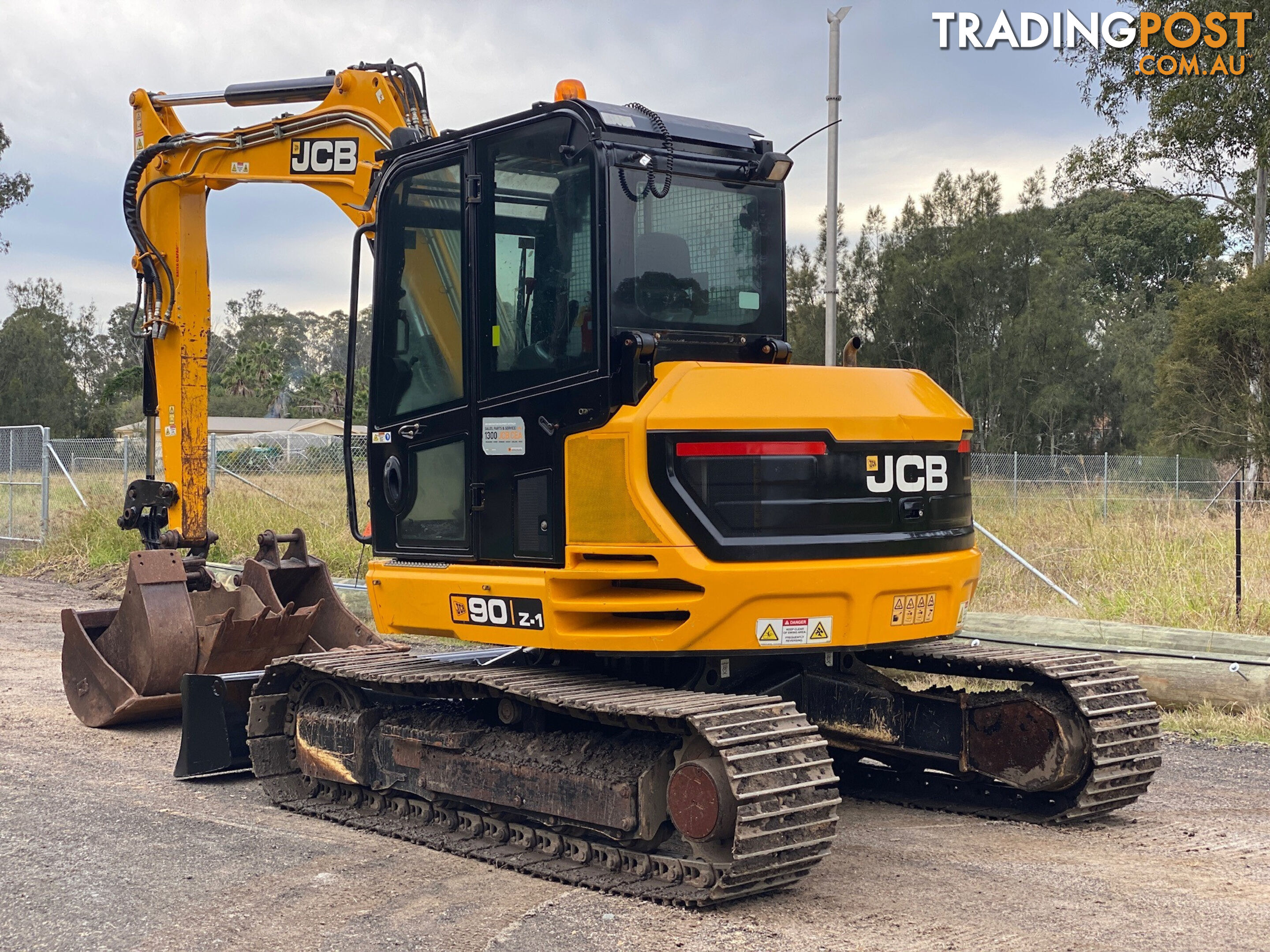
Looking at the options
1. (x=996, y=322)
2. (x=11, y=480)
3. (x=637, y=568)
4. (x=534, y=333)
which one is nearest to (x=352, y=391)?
(x=534, y=333)

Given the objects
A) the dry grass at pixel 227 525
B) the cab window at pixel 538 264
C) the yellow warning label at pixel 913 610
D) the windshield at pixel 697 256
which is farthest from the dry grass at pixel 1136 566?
the dry grass at pixel 227 525

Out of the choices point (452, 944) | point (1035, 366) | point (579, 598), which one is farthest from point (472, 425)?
point (1035, 366)

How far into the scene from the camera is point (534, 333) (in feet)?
18.6

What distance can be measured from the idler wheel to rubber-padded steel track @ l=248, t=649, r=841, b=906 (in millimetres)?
98

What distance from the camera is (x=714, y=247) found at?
5816 mm

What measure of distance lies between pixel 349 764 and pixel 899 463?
3004 mm

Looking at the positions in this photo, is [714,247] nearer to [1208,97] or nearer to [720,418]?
[720,418]

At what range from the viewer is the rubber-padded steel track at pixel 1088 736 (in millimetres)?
5883

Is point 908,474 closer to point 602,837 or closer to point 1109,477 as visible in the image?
point 602,837

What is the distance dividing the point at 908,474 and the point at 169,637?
4.65 metres

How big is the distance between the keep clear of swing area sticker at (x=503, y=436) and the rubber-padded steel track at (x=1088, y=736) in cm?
211

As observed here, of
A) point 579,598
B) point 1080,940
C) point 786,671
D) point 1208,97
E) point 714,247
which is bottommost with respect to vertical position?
point 1080,940

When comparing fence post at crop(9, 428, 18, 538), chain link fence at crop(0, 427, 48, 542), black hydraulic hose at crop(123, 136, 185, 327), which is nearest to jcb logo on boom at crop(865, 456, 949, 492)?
black hydraulic hose at crop(123, 136, 185, 327)

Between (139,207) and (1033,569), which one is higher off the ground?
(139,207)
